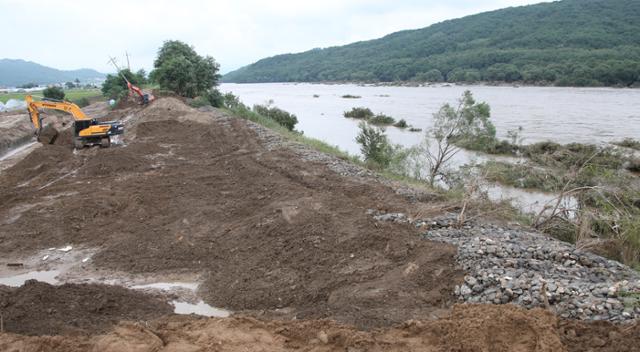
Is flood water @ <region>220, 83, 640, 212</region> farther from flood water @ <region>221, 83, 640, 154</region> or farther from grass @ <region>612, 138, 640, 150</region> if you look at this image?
grass @ <region>612, 138, 640, 150</region>

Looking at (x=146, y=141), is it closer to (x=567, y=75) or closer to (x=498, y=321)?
(x=498, y=321)

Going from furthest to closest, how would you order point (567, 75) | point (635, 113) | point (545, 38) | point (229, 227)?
point (545, 38)
point (567, 75)
point (635, 113)
point (229, 227)

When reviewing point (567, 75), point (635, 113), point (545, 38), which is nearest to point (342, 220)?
point (635, 113)

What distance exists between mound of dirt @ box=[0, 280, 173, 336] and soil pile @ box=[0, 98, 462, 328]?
1.18 meters

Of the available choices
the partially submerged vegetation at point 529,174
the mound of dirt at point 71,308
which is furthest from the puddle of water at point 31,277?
the partially submerged vegetation at point 529,174

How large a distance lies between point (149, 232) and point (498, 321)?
789 cm

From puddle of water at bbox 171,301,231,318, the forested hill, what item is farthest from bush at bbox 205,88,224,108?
the forested hill

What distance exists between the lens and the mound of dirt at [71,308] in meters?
6.47

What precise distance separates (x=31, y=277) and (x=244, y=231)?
4265 mm

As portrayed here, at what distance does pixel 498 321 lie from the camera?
553 cm

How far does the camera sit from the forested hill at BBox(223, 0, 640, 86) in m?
70.1

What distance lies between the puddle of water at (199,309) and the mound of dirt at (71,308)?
243 millimetres

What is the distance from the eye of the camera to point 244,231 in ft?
33.4

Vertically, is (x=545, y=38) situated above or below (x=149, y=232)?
above
